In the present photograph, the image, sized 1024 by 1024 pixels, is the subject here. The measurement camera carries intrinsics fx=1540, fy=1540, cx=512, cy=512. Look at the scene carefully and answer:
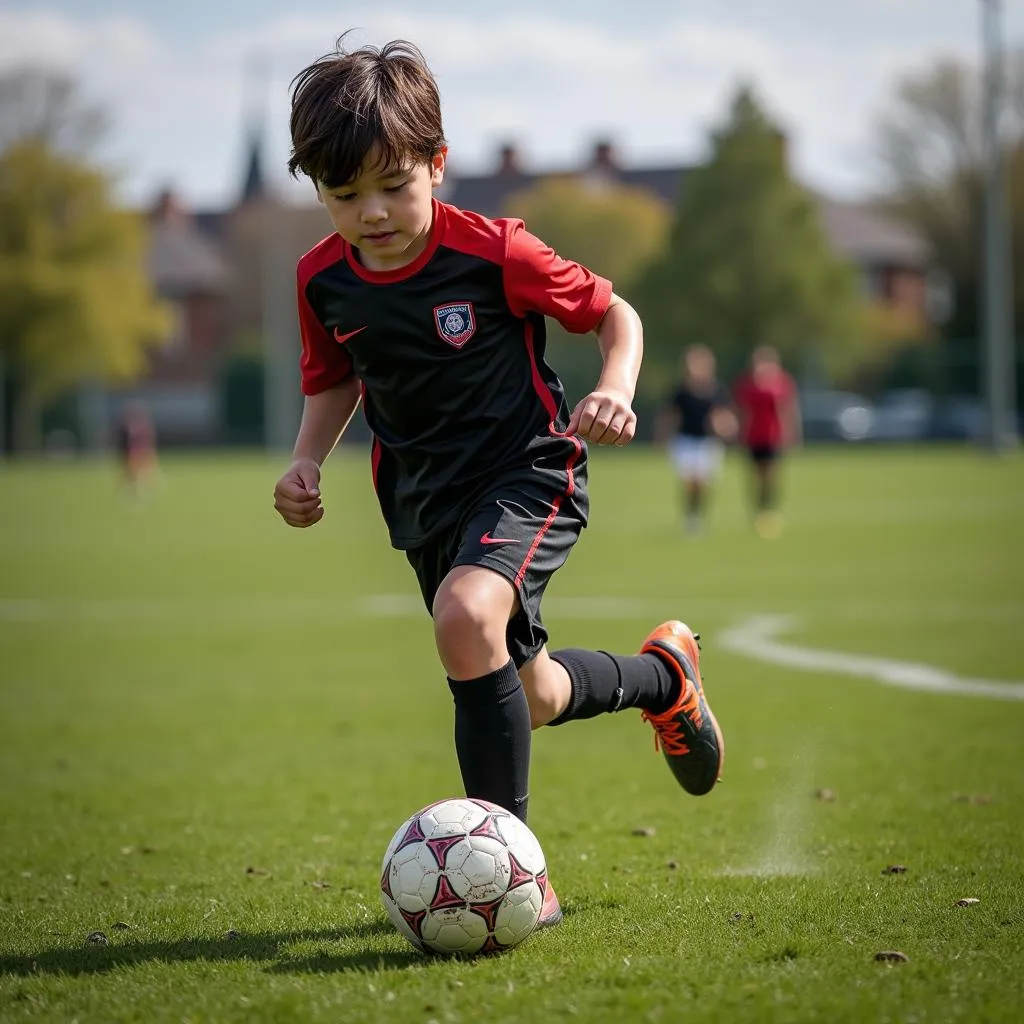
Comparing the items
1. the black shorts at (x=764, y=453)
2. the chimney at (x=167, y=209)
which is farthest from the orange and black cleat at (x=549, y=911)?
the chimney at (x=167, y=209)

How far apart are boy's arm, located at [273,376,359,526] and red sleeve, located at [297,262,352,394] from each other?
3cm

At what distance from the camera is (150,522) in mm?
23875

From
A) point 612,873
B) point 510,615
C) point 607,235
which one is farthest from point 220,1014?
point 607,235

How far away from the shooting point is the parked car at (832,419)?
5219cm

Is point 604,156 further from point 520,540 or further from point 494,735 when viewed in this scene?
point 494,735

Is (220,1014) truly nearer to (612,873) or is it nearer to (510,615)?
(510,615)

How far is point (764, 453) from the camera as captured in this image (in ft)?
66.7

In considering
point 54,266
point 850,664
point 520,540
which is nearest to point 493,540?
point 520,540

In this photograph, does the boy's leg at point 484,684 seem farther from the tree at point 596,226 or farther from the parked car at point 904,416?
the tree at point 596,226

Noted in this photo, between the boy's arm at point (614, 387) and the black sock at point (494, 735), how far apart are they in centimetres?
65

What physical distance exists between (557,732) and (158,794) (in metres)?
2.23

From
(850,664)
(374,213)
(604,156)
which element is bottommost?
(850,664)

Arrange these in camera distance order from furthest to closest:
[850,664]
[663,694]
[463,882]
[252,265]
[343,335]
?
[252,265] → [850,664] → [663,694] → [343,335] → [463,882]

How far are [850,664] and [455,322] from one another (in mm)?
5439
